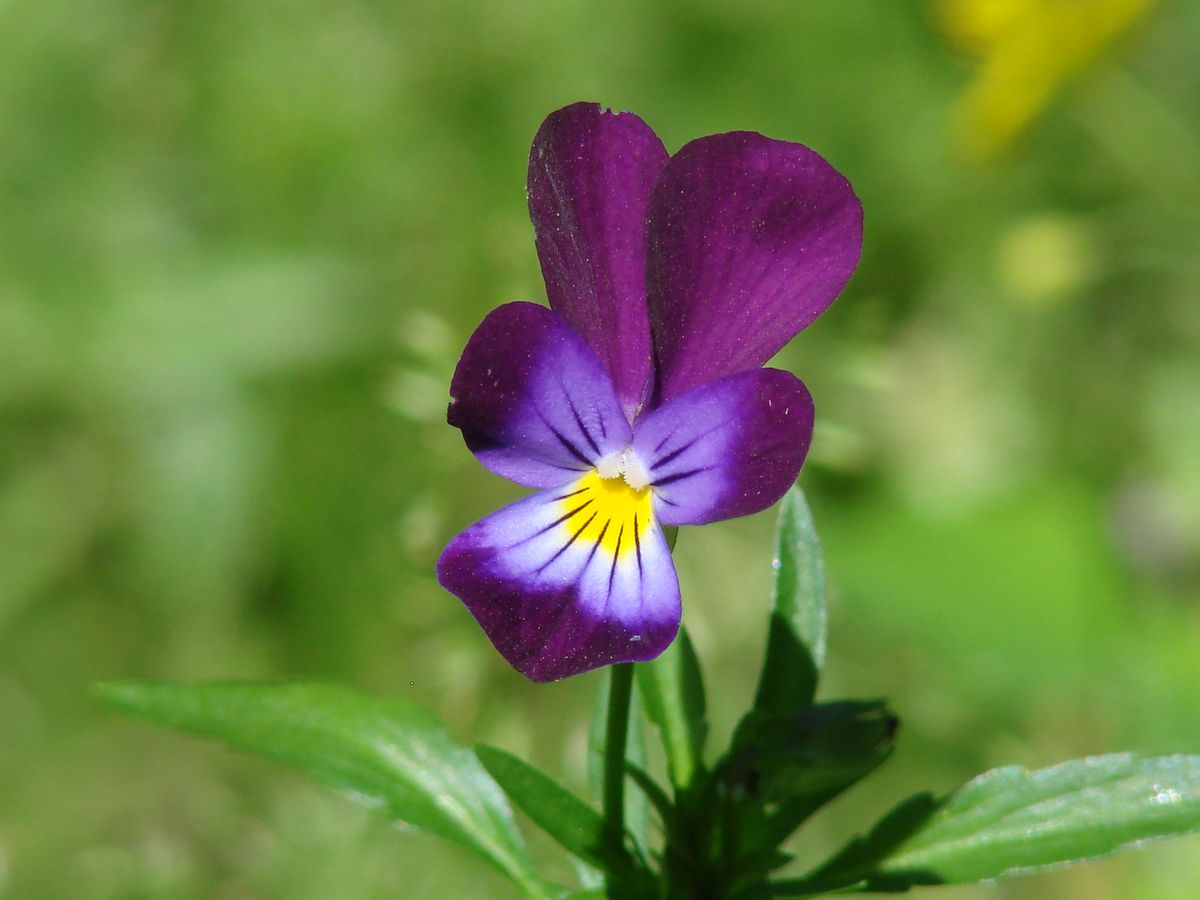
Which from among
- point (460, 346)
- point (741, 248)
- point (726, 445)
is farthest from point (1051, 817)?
point (460, 346)

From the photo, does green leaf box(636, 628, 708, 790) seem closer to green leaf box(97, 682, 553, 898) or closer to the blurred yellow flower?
green leaf box(97, 682, 553, 898)

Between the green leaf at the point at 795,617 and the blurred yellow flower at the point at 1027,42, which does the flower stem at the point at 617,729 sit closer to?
the green leaf at the point at 795,617

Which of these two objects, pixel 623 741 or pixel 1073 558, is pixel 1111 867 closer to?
pixel 1073 558

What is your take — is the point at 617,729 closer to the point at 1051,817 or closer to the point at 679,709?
the point at 679,709

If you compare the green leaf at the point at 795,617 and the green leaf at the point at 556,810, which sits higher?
the green leaf at the point at 795,617

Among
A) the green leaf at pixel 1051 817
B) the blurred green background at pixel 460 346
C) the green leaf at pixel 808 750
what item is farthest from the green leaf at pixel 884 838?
the blurred green background at pixel 460 346
